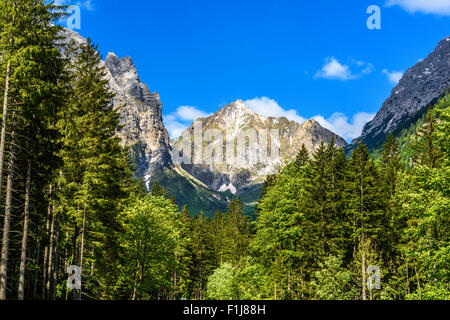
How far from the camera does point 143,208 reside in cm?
3125

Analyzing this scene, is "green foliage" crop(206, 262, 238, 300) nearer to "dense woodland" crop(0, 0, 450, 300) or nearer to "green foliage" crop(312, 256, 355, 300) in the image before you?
"dense woodland" crop(0, 0, 450, 300)

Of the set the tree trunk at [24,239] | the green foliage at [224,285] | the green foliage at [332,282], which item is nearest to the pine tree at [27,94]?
the tree trunk at [24,239]

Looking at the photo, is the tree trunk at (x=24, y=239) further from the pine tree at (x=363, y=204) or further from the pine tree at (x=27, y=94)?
the pine tree at (x=363, y=204)

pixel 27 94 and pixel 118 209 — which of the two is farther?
pixel 118 209

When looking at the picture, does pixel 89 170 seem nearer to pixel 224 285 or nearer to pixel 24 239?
pixel 24 239

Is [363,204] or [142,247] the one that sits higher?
[363,204]

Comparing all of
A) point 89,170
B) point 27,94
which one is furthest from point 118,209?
point 27,94

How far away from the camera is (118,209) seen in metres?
28.4

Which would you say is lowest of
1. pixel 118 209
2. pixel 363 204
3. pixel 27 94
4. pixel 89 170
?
pixel 118 209

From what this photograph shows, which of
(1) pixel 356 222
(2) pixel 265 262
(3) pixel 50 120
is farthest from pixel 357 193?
(3) pixel 50 120

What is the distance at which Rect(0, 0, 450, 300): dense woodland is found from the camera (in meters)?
16.8

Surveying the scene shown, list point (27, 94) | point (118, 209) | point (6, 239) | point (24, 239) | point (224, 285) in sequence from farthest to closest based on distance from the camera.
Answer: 1. point (224, 285)
2. point (118, 209)
3. point (24, 239)
4. point (27, 94)
5. point (6, 239)

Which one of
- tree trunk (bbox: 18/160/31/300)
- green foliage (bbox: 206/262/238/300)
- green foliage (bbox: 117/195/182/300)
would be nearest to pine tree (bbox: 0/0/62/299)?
tree trunk (bbox: 18/160/31/300)
